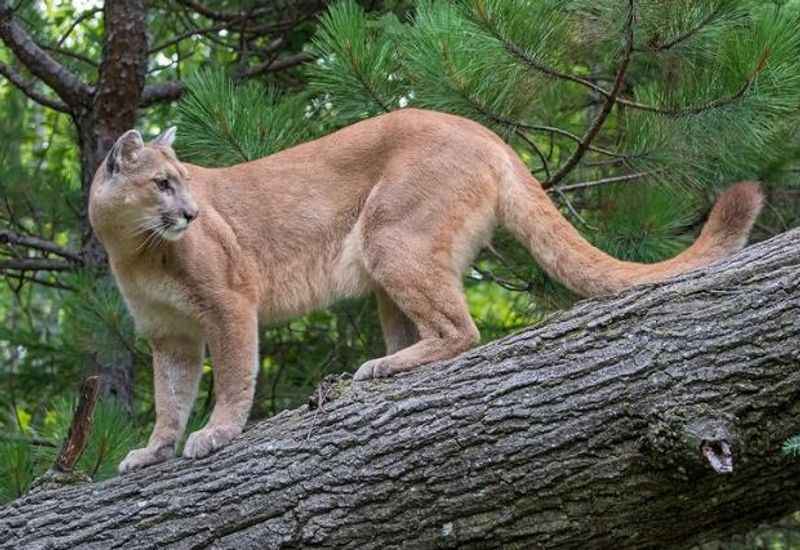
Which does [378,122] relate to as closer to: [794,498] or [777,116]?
[777,116]

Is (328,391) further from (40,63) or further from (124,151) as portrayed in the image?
(40,63)

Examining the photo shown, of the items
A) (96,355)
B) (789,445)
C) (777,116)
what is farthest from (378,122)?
(789,445)

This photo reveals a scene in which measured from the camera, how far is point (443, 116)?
5430 millimetres

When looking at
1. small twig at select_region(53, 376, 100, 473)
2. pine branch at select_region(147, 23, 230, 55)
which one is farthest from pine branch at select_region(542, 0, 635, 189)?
pine branch at select_region(147, 23, 230, 55)

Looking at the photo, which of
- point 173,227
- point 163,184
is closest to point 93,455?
point 173,227

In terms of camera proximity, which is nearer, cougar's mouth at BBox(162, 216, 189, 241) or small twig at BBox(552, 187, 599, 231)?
cougar's mouth at BBox(162, 216, 189, 241)

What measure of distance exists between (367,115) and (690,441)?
2.75 metres

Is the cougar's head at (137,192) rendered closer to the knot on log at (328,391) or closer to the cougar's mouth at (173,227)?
the cougar's mouth at (173,227)

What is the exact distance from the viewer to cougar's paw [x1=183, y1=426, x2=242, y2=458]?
4656 millimetres

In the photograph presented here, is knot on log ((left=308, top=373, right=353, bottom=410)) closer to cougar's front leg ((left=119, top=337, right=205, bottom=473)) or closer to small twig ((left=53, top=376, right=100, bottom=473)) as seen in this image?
small twig ((left=53, top=376, right=100, bottom=473))

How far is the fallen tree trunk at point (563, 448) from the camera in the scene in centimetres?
379

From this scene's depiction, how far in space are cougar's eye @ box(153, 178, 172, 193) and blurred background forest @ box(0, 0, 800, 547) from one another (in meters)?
0.67

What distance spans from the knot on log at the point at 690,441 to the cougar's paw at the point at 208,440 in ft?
5.51

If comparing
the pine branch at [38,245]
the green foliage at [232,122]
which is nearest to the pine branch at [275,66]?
the green foliage at [232,122]
